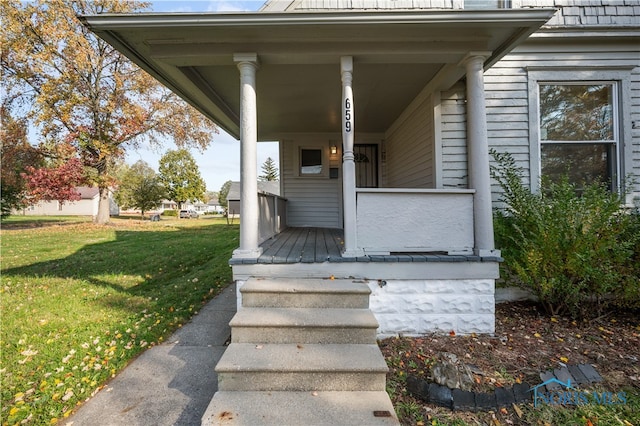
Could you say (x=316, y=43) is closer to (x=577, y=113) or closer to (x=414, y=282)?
(x=414, y=282)

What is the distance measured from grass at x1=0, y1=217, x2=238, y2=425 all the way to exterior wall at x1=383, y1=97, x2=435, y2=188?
370 cm

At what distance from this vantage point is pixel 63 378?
2.34m

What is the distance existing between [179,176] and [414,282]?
41.2 meters

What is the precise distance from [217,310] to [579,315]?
4.32 meters

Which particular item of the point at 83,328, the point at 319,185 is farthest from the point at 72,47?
the point at 83,328

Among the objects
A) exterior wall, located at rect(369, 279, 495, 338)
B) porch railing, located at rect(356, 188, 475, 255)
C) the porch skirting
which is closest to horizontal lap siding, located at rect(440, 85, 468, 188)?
porch railing, located at rect(356, 188, 475, 255)

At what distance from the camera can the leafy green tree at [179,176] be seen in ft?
125

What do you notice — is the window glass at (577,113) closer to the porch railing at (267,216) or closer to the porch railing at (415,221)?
the porch railing at (415,221)

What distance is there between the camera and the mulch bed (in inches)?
91.9

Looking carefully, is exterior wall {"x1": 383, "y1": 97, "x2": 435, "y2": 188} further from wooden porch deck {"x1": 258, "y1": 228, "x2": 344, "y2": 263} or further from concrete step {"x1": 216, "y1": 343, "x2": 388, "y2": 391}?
concrete step {"x1": 216, "y1": 343, "x2": 388, "y2": 391}

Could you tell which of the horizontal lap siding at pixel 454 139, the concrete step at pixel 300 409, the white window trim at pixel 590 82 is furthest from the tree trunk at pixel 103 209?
the white window trim at pixel 590 82

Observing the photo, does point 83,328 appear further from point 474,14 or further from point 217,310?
point 474,14

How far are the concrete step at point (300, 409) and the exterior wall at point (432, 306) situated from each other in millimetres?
1111

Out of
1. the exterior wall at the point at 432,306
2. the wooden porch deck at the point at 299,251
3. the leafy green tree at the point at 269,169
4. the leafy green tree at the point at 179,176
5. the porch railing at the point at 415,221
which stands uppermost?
the leafy green tree at the point at 269,169
